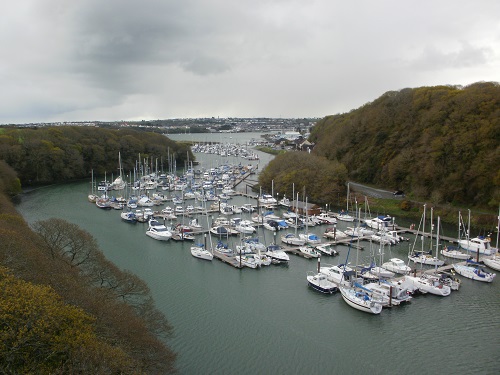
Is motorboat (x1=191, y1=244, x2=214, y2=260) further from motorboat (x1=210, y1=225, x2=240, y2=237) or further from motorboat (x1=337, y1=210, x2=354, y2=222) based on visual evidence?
motorboat (x1=337, y1=210, x2=354, y2=222)

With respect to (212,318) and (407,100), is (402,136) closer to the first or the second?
(407,100)

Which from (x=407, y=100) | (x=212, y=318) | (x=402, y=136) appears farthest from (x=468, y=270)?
(x=407, y=100)

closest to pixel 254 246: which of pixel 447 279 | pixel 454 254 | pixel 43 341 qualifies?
pixel 447 279

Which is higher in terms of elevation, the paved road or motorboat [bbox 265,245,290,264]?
the paved road

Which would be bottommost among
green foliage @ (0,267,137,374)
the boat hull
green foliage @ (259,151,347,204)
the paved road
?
the boat hull

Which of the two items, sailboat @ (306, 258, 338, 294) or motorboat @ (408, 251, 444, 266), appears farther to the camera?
motorboat @ (408, 251, 444, 266)

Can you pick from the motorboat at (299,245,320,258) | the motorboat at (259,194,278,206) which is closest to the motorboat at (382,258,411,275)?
the motorboat at (299,245,320,258)
